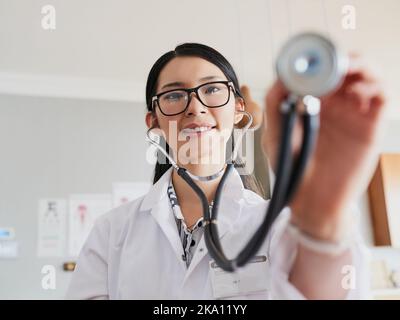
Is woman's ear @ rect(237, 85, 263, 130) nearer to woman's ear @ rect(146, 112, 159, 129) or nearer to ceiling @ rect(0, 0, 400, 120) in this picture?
woman's ear @ rect(146, 112, 159, 129)

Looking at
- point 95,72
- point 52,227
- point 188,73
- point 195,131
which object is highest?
point 95,72

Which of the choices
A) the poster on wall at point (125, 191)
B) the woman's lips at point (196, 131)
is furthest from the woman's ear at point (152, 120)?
the poster on wall at point (125, 191)

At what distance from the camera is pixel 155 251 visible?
65 cm

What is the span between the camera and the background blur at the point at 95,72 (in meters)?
1.67

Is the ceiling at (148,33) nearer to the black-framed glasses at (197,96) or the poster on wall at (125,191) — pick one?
the poster on wall at (125,191)

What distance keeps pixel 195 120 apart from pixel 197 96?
0.04m

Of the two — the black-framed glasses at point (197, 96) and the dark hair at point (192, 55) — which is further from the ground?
the dark hair at point (192, 55)

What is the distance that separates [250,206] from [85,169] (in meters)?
1.82

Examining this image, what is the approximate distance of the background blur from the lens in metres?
1.67

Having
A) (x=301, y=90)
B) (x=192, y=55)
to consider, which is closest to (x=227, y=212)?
(x=192, y=55)

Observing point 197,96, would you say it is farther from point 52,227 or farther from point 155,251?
point 52,227

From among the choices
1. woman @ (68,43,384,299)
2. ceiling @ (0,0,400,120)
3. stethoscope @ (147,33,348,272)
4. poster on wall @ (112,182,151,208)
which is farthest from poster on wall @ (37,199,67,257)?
stethoscope @ (147,33,348,272)

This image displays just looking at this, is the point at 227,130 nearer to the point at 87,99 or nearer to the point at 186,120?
the point at 186,120
